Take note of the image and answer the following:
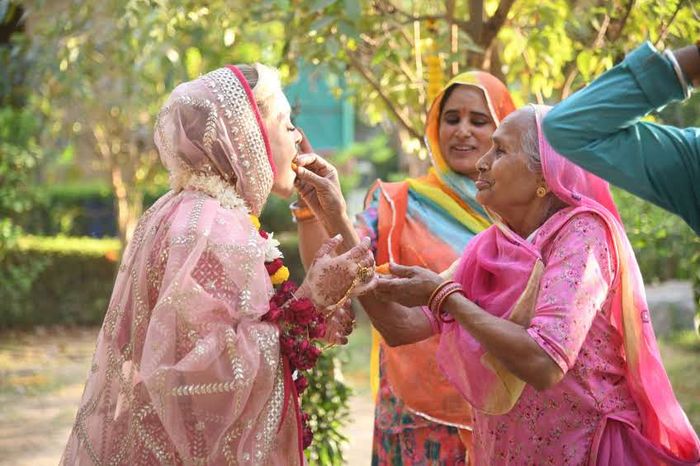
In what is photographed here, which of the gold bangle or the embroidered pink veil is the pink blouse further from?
the gold bangle

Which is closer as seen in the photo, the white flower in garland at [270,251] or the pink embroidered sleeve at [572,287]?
the pink embroidered sleeve at [572,287]

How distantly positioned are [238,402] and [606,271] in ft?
3.35

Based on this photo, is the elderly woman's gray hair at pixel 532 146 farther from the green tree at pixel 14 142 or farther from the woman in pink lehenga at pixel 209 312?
the green tree at pixel 14 142

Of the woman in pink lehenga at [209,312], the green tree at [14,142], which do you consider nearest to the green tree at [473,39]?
the woman in pink lehenga at [209,312]

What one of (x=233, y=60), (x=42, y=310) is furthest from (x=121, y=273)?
(x=42, y=310)

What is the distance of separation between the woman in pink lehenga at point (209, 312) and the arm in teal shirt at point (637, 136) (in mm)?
904

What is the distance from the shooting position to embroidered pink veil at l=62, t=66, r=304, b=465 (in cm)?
279

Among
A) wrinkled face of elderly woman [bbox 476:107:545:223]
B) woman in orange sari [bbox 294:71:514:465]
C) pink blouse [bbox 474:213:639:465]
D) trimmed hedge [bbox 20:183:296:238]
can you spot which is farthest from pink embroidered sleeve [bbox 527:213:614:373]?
trimmed hedge [bbox 20:183:296:238]

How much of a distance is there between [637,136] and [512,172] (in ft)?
1.91

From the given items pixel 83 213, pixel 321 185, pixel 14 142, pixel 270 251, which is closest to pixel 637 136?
pixel 270 251

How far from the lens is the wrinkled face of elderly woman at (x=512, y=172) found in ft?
9.29

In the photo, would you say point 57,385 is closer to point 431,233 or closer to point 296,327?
point 431,233

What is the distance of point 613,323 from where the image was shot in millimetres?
2705

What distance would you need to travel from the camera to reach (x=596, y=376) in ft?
8.87
